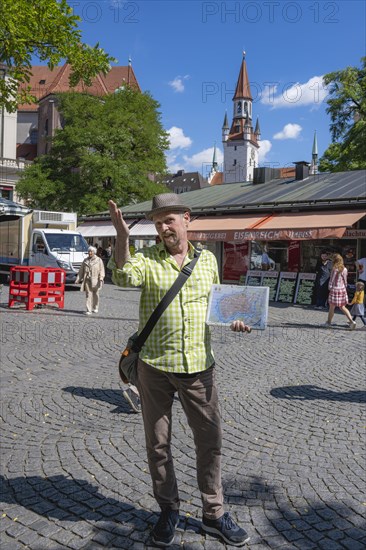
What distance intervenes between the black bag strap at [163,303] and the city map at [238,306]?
210 mm

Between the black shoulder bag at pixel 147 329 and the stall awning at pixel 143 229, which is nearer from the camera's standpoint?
the black shoulder bag at pixel 147 329

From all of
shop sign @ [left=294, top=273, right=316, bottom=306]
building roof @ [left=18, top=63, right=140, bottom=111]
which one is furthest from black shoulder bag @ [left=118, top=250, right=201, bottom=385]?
building roof @ [left=18, top=63, right=140, bottom=111]

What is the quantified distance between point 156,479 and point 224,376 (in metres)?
4.31

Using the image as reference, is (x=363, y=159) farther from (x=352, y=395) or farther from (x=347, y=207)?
(x=352, y=395)

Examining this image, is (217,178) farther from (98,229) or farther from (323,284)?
(323,284)

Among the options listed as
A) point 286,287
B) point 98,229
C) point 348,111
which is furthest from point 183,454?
point 348,111

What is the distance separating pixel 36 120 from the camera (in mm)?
80562

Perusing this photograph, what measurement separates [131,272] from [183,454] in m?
2.17

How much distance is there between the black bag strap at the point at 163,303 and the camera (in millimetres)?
3168

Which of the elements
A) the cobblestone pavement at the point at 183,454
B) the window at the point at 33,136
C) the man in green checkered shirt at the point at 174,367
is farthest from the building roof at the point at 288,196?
the window at the point at 33,136

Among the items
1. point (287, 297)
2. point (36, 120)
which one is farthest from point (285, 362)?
point (36, 120)

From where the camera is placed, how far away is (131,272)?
307 centimetres

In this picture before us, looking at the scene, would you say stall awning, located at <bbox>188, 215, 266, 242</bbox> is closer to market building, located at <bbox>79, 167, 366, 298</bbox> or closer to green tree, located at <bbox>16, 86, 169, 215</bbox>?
market building, located at <bbox>79, 167, 366, 298</bbox>

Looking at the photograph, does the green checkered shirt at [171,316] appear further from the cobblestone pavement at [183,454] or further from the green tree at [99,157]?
the green tree at [99,157]
